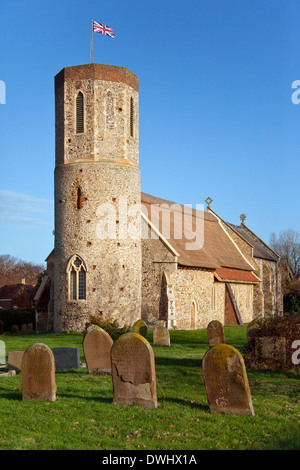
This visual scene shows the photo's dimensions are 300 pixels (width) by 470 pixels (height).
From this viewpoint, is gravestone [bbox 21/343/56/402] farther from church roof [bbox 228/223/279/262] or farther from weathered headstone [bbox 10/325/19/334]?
church roof [bbox 228/223/279/262]

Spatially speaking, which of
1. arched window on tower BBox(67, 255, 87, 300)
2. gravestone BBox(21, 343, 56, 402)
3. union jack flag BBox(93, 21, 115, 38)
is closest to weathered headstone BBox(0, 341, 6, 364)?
gravestone BBox(21, 343, 56, 402)

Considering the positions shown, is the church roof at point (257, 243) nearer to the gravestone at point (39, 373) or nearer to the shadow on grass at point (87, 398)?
the shadow on grass at point (87, 398)

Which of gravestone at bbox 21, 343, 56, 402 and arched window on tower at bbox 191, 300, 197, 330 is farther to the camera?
arched window on tower at bbox 191, 300, 197, 330

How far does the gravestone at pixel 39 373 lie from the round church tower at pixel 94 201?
15186mm

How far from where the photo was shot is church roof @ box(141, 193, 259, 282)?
28.9 meters

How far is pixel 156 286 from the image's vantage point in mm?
26938

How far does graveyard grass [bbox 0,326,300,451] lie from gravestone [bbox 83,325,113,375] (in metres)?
0.97

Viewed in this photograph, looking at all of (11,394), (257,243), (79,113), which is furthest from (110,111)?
(257,243)

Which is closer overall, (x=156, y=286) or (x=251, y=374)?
(x=251, y=374)

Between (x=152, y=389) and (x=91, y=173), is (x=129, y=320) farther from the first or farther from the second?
(x=152, y=389)

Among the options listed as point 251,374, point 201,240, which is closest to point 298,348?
point 251,374

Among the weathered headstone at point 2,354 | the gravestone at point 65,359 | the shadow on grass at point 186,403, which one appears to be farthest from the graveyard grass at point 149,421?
the weathered headstone at point 2,354

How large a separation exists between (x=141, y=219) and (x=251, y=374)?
1635 centimetres

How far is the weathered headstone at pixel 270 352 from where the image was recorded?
42.2 feet
